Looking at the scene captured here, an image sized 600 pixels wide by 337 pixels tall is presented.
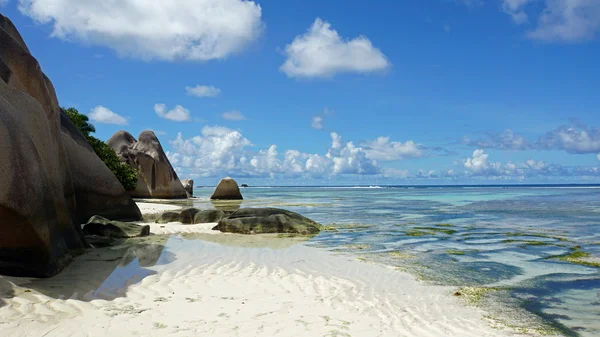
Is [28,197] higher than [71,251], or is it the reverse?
[28,197]

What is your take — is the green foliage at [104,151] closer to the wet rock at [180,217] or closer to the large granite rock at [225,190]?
the wet rock at [180,217]

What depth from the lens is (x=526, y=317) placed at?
691 cm

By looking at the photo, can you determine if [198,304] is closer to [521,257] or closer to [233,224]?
[521,257]

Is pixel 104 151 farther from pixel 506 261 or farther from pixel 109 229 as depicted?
pixel 506 261

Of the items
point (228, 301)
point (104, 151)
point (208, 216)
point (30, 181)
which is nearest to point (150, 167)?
point (104, 151)

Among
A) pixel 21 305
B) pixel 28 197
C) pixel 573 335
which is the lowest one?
pixel 573 335

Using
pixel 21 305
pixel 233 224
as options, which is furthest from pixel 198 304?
pixel 233 224

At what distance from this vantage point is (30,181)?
7.82 meters

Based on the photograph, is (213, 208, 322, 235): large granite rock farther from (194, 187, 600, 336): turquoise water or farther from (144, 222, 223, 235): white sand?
(194, 187, 600, 336): turquoise water

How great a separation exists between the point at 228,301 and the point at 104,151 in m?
28.2

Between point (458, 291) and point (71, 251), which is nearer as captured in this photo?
point (458, 291)

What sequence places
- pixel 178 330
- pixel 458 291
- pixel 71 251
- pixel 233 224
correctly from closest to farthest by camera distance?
1. pixel 178 330
2. pixel 458 291
3. pixel 71 251
4. pixel 233 224

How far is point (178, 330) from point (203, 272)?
405 cm

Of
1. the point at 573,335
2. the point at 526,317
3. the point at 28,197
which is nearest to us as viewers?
the point at 573,335
